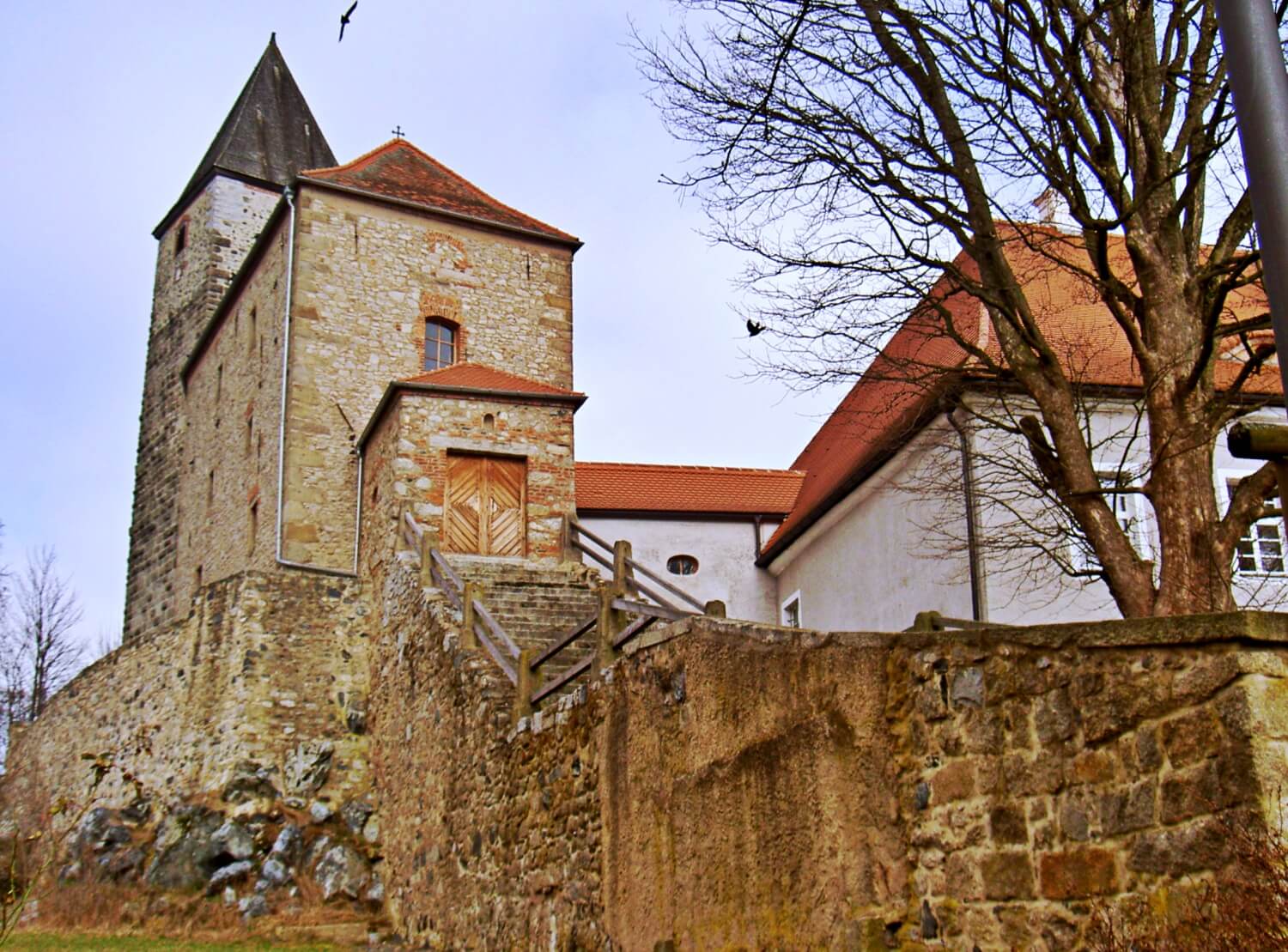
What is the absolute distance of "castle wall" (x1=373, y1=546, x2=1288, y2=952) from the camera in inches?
167

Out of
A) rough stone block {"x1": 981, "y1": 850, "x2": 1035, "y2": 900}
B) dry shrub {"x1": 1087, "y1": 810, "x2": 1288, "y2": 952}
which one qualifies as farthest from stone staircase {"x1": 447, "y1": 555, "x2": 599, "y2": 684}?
dry shrub {"x1": 1087, "y1": 810, "x2": 1288, "y2": 952}

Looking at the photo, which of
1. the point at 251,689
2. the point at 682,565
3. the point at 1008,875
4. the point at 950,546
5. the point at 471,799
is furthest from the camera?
the point at 682,565

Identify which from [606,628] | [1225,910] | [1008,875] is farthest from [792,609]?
[1225,910]

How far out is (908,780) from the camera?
5391 millimetres

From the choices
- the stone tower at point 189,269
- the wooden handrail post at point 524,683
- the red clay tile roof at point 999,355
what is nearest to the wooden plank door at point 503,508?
the red clay tile roof at point 999,355

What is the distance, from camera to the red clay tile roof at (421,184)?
20656mm

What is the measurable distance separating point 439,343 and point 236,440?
176 inches

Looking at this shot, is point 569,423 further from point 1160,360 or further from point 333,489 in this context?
point 1160,360

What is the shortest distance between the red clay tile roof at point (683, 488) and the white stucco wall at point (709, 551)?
21 centimetres

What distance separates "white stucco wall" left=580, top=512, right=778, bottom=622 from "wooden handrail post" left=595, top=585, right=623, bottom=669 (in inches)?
453

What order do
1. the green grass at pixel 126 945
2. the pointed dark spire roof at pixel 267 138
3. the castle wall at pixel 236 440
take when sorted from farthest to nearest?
the pointed dark spire roof at pixel 267 138 → the castle wall at pixel 236 440 → the green grass at pixel 126 945

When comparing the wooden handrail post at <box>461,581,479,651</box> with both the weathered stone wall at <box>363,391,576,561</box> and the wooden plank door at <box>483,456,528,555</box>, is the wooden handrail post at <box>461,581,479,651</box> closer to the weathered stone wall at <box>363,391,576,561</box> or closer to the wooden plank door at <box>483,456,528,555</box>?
the weathered stone wall at <box>363,391,576,561</box>

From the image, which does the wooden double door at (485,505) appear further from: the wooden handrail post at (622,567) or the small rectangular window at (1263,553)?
the small rectangular window at (1263,553)

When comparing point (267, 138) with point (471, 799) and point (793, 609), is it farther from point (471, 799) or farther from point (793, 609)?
point (471, 799)
